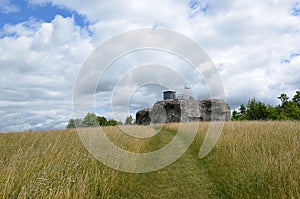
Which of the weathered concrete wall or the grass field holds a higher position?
the weathered concrete wall

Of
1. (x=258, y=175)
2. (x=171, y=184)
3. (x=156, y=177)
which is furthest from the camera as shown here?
(x=156, y=177)

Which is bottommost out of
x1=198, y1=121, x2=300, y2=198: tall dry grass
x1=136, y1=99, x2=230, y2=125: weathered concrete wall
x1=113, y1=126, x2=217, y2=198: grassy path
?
x1=113, y1=126, x2=217, y2=198: grassy path

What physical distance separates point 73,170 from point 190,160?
17.3 ft

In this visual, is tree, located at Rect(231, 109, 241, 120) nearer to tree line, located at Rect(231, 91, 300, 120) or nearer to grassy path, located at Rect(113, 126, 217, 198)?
tree line, located at Rect(231, 91, 300, 120)

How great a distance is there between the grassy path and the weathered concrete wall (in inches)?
1305

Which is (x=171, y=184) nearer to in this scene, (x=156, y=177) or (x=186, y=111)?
(x=156, y=177)

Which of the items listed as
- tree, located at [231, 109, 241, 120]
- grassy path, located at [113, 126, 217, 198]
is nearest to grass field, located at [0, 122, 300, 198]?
grassy path, located at [113, 126, 217, 198]

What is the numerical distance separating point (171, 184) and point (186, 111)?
35.9m

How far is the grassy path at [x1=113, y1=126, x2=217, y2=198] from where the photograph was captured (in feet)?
17.5

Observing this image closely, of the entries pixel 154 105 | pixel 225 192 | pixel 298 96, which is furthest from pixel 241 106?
pixel 225 192

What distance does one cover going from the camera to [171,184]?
20.1 ft

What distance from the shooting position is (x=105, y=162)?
242 inches

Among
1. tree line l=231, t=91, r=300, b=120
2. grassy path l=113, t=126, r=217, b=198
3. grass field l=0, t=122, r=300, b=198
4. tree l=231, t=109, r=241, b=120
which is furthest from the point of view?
tree l=231, t=109, r=241, b=120

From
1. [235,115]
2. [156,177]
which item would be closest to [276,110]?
[235,115]
